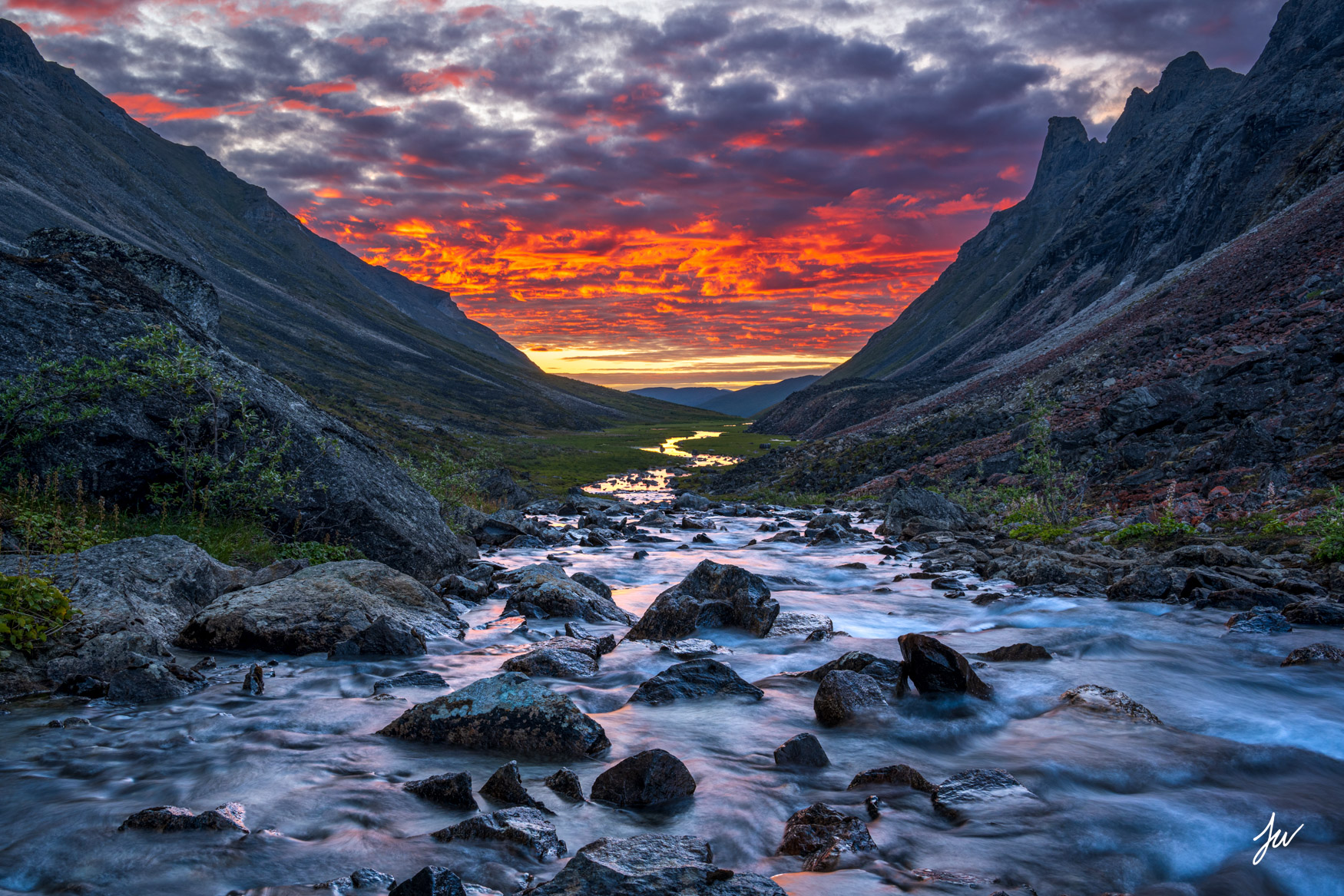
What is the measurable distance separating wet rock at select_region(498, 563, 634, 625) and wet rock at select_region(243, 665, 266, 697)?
18.3 ft

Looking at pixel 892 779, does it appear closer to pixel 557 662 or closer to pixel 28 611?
pixel 557 662

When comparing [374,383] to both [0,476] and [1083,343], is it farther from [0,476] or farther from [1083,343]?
[0,476]

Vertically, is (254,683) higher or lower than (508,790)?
higher

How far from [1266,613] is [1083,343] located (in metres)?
48.4

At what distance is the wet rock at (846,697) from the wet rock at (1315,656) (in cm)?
641

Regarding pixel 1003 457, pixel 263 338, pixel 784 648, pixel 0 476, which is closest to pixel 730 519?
pixel 1003 457

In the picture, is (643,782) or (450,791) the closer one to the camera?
(450,791)

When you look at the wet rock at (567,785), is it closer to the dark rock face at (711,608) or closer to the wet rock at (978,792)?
the wet rock at (978,792)

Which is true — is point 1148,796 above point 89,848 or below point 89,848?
below

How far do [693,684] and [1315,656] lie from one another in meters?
9.32

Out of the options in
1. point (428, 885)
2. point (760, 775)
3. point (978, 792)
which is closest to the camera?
point (428, 885)

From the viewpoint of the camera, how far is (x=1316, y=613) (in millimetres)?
11367

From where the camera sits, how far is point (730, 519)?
3491cm
